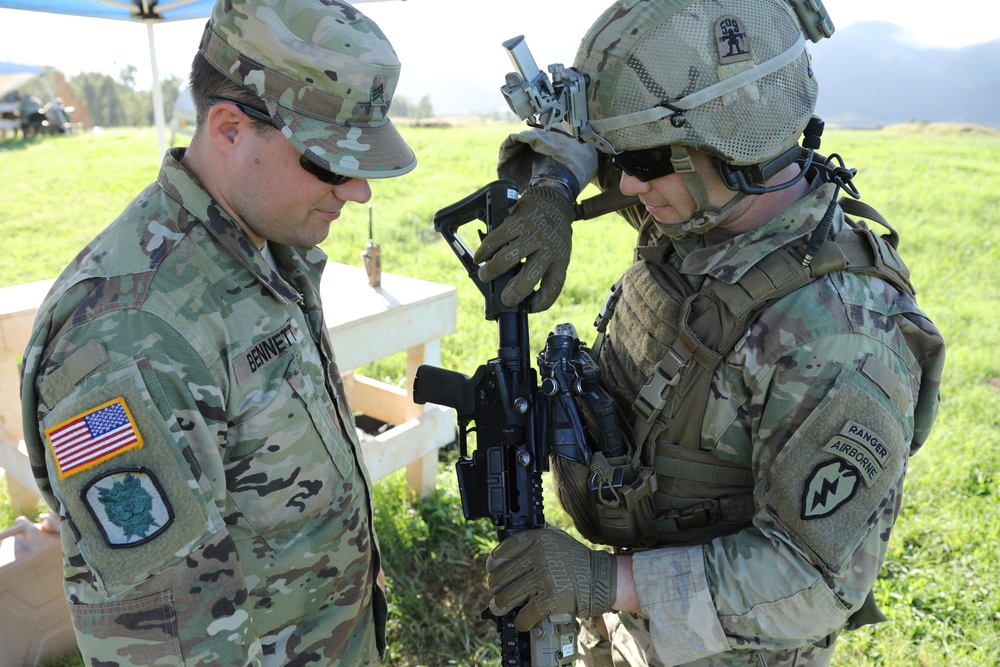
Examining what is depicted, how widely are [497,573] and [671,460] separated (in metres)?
0.57

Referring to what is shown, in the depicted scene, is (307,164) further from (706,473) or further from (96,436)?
(706,473)

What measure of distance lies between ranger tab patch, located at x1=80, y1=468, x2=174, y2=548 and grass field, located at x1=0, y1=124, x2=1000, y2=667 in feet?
7.57

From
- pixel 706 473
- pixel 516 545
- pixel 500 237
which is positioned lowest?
pixel 516 545

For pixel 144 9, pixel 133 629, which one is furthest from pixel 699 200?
pixel 144 9

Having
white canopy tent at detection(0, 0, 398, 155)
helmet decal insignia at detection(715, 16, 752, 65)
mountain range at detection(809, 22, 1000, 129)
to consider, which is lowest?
mountain range at detection(809, 22, 1000, 129)

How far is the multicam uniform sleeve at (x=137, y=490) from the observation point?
1.40 metres

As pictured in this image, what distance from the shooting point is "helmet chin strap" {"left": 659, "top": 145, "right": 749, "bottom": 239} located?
1.88 meters

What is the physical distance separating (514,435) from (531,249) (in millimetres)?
589

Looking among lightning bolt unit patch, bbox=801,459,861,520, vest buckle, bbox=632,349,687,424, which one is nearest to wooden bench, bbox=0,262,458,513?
vest buckle, bbox=632,349,687,424

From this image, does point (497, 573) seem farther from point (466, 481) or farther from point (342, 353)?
point (342, 353)

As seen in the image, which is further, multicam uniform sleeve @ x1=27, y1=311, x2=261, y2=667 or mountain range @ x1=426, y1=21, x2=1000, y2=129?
mountain range @ x1=426, y1=21, x2=1000, y2=129

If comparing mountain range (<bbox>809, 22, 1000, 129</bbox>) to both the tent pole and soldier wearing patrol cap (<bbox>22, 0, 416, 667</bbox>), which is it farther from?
soldier wearing patrol cap (<bbox>22, 0, 416, 667</bbox>)

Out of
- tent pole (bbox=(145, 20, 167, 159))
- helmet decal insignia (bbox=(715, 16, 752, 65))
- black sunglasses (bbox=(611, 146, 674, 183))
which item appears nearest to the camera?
helmet decal insignia (bbox=(715, 16, 752, 65))

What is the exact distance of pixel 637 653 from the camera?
2201mm
